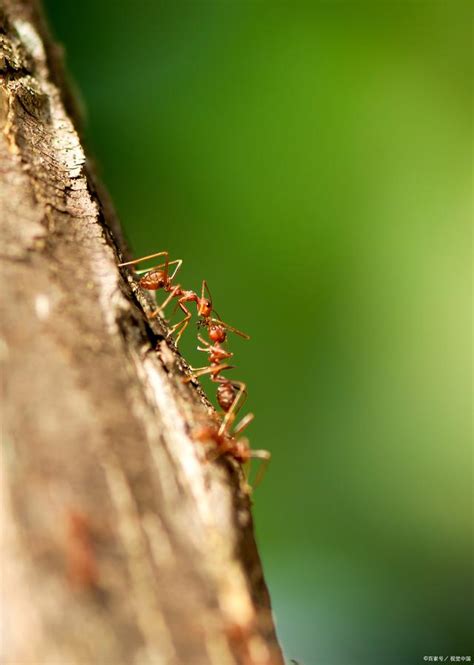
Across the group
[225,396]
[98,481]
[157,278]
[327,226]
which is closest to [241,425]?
[225,396]

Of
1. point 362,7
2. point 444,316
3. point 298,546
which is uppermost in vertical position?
point 362,7

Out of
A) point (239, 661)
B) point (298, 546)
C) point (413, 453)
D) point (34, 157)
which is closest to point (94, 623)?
point (239, 661)

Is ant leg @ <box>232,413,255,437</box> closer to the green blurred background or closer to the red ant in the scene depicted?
the red ant

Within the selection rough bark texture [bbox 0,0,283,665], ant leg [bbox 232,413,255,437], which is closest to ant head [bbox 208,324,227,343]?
ant leg [bbox 232,413,255,437]

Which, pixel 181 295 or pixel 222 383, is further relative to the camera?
pixel 181 295

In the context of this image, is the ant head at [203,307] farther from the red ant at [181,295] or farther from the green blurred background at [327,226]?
the green blurred background at [327,226]

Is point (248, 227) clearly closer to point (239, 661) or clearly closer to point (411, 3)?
Answer: point (411, 3)

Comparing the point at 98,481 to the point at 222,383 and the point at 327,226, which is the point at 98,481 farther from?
the point at 327,226
